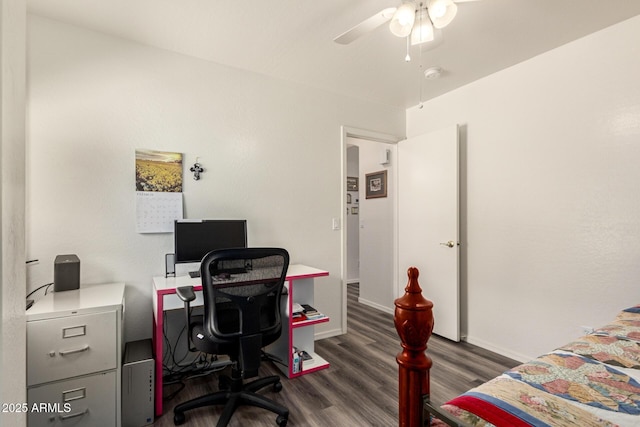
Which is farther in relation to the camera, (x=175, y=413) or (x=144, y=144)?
(x=144, y=144)

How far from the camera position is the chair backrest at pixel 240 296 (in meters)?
1.62

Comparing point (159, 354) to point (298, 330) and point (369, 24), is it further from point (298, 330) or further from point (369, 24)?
point (369, 24)

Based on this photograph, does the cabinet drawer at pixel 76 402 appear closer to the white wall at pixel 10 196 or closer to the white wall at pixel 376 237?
the white wall at pixel 10 196

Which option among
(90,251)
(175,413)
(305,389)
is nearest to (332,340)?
(305,389)

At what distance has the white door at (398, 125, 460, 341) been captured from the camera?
288cm

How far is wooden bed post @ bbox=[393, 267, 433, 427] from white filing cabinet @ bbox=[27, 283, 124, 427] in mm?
1539

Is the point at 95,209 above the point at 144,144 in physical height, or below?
below

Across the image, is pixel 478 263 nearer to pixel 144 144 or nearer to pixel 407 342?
pixel 407 342

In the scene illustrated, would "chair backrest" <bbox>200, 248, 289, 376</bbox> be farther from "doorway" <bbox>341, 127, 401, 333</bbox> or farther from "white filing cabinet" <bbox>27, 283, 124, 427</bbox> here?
"doorway" <bbox>341, 127, 401, 333</bbox>

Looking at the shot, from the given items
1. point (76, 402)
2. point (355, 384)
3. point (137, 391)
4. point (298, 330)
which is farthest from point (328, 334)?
point (76, 402)

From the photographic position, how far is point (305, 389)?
2.13 metres

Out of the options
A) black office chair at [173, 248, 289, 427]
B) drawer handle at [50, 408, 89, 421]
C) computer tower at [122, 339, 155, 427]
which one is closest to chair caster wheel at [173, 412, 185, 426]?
black office chair at [173, 248, 289, 427]

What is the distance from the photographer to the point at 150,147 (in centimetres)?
227

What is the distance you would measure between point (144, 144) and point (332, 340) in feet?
7.80
